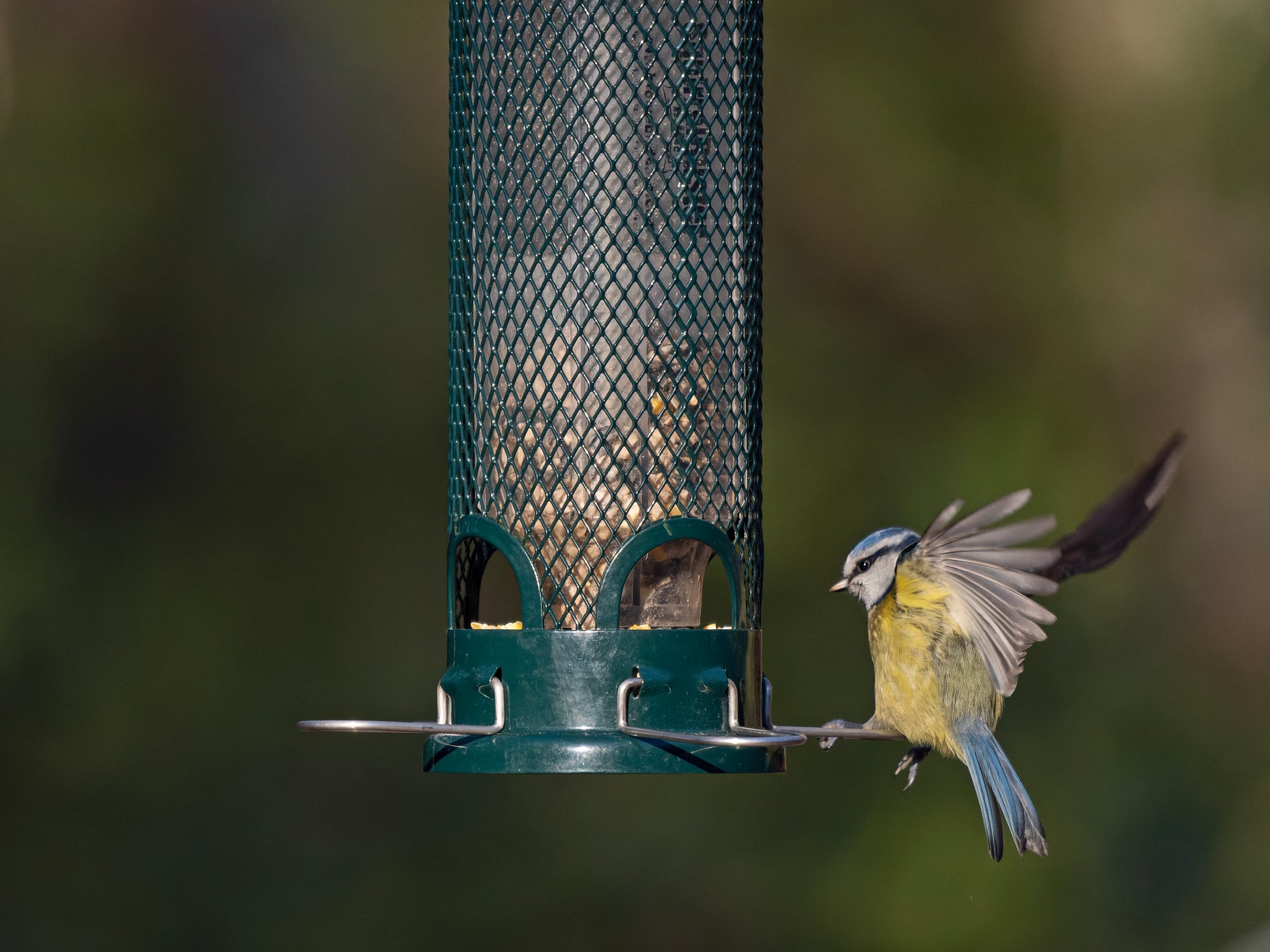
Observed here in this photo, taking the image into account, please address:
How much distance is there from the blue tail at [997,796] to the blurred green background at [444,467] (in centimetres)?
341

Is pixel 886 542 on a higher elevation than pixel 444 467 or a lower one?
lower

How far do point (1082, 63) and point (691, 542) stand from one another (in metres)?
5.65

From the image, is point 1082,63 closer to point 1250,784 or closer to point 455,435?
point 1250,784

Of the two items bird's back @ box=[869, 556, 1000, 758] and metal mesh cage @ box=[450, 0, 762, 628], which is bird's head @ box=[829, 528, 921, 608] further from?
metal mesh cage @ box=[450, 0, 762, 628]

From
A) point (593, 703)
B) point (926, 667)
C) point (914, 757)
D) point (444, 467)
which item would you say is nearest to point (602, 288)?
point (593, 703)

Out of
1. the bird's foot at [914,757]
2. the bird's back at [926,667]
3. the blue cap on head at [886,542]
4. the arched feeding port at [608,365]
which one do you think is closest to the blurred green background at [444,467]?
the bird's foot at [914,757]

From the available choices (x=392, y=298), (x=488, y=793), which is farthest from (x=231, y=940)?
(x=392, y=298)

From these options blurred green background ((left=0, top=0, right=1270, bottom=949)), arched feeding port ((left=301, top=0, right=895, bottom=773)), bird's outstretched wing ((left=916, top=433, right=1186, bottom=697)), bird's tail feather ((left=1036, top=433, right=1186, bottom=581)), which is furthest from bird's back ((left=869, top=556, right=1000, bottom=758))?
blurred green background ((left=0, top=0, right=1270, bottom=949))

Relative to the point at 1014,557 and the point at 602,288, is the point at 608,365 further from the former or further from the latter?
the point at 1014,557

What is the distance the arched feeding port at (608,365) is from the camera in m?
3.94

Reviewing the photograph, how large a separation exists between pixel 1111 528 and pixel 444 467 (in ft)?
15.0

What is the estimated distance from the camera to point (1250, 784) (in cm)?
833

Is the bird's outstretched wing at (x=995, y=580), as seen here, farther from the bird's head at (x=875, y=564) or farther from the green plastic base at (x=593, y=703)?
the green plastic base at (x=593, y=703)

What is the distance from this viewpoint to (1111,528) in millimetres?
4473
